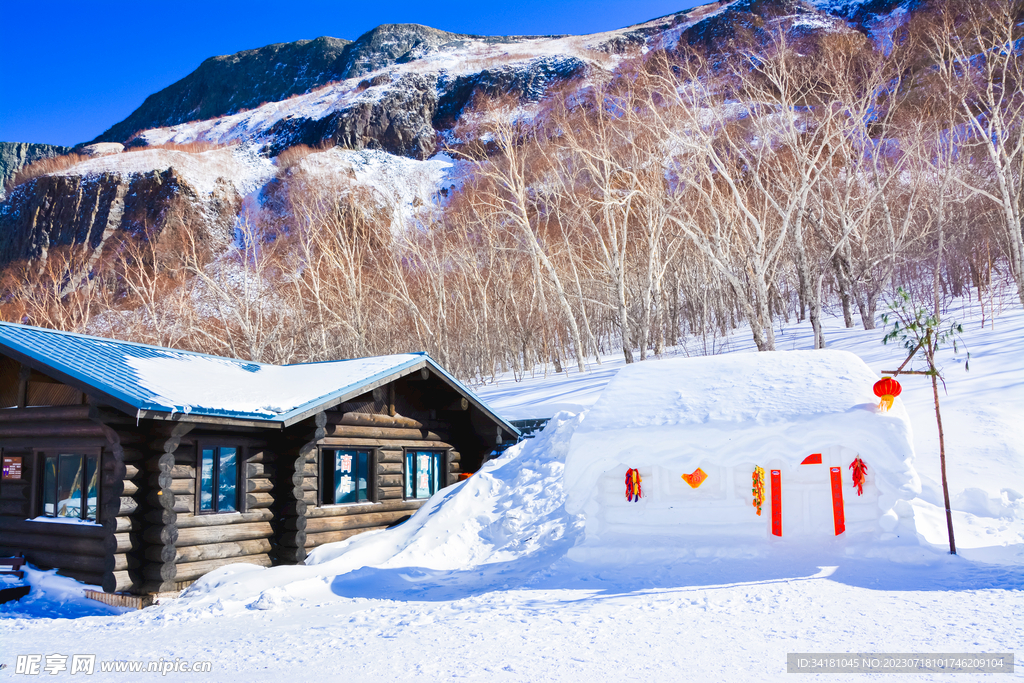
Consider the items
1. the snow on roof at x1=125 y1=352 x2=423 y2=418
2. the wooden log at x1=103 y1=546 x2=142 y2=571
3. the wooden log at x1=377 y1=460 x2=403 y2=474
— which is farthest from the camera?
the wooden log at x1=377 y1=460 x2=403 y2=474

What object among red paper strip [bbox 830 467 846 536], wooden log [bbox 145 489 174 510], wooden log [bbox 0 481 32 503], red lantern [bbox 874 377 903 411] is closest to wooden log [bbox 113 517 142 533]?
wooden log [bbox 145 489 174 510]

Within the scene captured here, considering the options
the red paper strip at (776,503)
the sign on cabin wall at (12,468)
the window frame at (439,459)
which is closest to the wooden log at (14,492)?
the sign on cabin wall at (12,468)

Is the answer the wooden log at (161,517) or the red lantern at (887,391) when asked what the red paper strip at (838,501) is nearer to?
the red lantern at (887,391)

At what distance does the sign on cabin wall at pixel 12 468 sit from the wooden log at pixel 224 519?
130 inches

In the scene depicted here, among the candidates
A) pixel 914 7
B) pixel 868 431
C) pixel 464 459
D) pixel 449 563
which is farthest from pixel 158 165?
pixel 914 7

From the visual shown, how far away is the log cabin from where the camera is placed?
9.45m

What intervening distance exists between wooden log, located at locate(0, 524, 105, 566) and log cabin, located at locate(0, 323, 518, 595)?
29 millimetres

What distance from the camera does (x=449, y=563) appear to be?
11.0 m

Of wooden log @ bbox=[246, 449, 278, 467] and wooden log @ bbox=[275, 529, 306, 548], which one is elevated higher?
wooden log @ bbox=[246, 449, 278, 467]

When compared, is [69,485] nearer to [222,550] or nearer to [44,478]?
[44,478]

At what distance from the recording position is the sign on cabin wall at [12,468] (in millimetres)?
10812

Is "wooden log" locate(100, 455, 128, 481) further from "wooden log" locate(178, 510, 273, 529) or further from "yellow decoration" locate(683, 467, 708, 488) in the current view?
"yellow decoration" locate(683, 467, 708, 488)

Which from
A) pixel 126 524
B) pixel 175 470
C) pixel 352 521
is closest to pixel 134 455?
pixel 175 470

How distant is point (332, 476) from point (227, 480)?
6.96 feet
